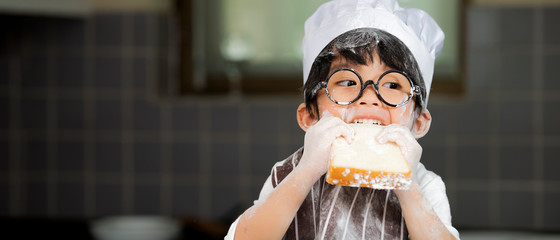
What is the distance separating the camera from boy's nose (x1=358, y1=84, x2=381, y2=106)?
73 centimetres

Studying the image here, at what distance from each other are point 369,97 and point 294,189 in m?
0.14

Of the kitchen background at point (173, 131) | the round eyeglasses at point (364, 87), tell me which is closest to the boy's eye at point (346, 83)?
the round eyeglasses at point (364, 87)

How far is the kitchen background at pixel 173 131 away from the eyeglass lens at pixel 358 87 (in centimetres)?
166

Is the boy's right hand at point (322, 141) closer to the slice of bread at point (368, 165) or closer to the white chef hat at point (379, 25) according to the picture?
the slice of bread at point (368, 165)

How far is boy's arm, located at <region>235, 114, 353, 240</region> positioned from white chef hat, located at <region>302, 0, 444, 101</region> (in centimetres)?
12

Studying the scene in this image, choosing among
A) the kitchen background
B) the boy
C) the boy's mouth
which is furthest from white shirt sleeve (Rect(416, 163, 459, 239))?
the kitchen background

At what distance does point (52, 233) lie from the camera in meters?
2.11

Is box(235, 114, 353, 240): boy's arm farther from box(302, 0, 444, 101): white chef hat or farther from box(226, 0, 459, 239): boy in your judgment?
box(302, 0, 444, 101): white chef hat

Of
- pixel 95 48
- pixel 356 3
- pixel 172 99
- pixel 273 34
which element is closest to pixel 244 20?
pixel 273 34

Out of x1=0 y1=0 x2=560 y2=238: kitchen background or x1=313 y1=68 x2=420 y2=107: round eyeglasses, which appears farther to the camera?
x1=0 y1=0 x2=560 y2=238: kitchen background

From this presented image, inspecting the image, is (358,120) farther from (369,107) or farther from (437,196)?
(437,196)

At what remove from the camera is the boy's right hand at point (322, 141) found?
70cm

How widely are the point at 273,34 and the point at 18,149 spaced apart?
1153mm

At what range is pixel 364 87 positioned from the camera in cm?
73
